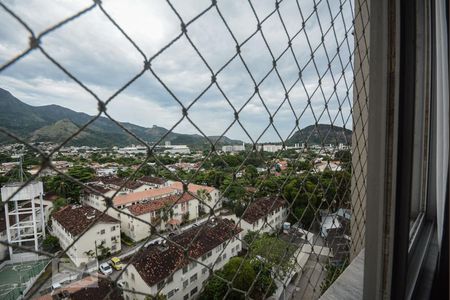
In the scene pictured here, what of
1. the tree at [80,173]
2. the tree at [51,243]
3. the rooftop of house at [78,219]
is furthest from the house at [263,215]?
the tree at [51,243]

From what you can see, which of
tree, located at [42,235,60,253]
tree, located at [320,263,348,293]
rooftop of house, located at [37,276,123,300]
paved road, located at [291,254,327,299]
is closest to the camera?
paved road, located at [291,254,327,299]

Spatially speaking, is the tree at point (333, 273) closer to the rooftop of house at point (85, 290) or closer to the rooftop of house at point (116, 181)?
the rooftop of house at point (116, 181)

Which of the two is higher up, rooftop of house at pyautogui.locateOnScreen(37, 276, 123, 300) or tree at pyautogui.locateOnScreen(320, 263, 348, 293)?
tree at pyautogui.locateOnScreen(320, 263, 348, 293)

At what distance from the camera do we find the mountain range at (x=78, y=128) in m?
0.40

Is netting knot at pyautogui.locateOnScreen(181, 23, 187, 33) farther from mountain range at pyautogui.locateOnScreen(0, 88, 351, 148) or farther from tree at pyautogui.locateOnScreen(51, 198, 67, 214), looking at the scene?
tree at pyautogui.locateOnScreen(51, 198, 67, 214)

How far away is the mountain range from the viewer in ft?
1.32

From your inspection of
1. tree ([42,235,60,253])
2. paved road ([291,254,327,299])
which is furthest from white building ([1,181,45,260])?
tree ([42,235,60,253])

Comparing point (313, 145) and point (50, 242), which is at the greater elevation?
point (313, 145)

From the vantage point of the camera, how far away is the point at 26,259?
626 centimetres

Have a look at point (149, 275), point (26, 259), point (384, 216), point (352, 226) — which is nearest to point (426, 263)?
point (352, 226)

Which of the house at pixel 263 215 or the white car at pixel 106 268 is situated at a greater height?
the house at pixel 263 215

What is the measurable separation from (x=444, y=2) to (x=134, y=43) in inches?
26.4

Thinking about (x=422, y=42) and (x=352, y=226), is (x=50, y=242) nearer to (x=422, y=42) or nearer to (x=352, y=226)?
(x=352, y=226)

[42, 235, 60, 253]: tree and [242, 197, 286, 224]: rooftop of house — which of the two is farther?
[42, 235, 60, 253]: tree
